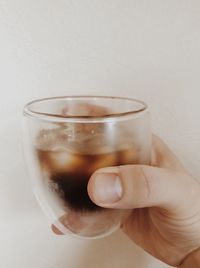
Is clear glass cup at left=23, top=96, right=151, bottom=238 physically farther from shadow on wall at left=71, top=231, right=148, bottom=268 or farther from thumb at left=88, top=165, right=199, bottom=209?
shadow on wall at left=71, top=231, right=148, bottom=268

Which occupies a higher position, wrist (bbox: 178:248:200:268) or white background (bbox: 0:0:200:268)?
white background (bbox: 0:0:200:268)

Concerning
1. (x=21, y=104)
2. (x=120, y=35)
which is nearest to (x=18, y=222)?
(x=21, y=104)

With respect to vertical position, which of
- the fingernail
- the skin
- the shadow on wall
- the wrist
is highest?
the fingernail

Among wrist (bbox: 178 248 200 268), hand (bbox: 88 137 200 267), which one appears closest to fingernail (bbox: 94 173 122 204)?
hand (bbox: 88 137 200 267)

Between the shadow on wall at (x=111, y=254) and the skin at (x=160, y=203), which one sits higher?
the skin at (x=160, y=203)

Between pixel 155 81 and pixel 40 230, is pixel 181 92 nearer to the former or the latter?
pixel 155 81

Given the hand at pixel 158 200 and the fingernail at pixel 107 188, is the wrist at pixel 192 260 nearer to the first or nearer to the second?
the hand at pixel 158 200

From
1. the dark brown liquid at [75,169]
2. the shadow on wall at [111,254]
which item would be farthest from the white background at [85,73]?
the dark brown liquid at [75,169]
